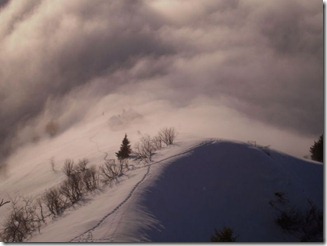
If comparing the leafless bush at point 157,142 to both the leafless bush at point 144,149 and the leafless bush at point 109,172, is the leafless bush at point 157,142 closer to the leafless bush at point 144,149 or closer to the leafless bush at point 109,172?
the leafless bush at point 144,149

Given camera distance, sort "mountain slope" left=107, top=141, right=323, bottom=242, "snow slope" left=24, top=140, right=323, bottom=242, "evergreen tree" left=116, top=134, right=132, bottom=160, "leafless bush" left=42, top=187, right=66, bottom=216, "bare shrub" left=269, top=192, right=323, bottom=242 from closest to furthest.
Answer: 1. "snow slope" left=24, top=140, right=323, bottom=242
2. "mountain slope" left=107, top=141, right=323, bottom=242
3. "bare shrub" left=269, top=192, right=323, bottom=242
4. "leafless bush" left=42, top=187, right=66, bottom=216
5. "evergreen tree" left=116, top=134, right=132, bottom=160

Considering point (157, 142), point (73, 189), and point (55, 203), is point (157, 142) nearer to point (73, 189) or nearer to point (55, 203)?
point (73, 189)

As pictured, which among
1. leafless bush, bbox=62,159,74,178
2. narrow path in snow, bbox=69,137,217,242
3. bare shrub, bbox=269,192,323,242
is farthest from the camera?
leafless bush, bbox=62,159,74,178

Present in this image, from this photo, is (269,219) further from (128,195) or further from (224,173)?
(128,195)

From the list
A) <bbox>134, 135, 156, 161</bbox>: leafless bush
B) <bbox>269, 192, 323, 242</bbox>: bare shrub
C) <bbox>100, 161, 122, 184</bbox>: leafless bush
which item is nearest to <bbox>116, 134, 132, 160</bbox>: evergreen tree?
<bbox>134, 135, 156, 161</bbox>: leafless bush

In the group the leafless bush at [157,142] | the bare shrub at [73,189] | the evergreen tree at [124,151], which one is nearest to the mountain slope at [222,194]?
the leafless bush at [157,142]

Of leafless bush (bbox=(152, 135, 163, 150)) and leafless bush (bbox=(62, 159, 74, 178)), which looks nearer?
leafless bush (bbox=(152, 135, 163, 150))

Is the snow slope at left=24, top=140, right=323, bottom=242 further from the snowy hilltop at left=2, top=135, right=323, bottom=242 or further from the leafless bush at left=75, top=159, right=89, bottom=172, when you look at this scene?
the leafless bush at left=75, top=159, right=89, bottom=172

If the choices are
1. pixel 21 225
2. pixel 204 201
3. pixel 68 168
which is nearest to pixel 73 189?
pixel 21 225
